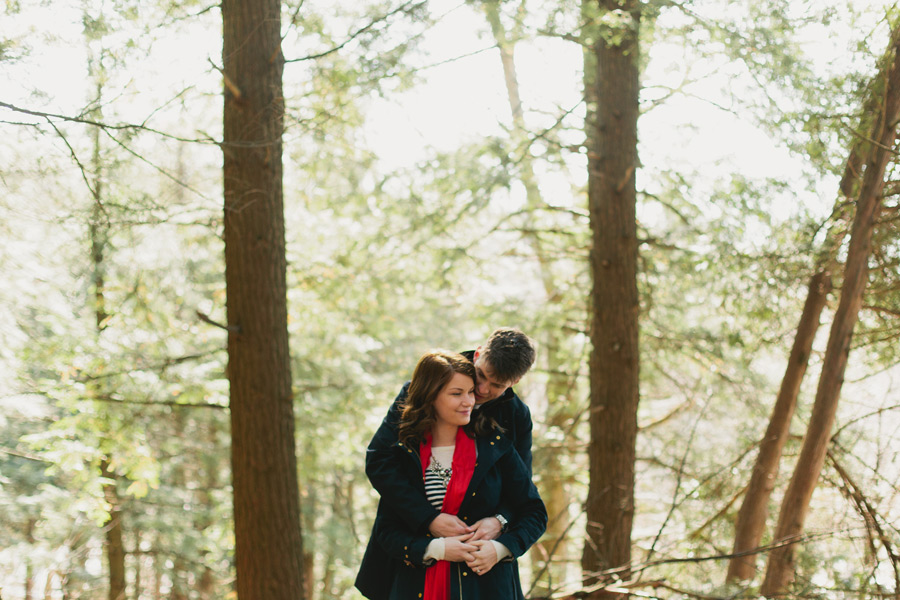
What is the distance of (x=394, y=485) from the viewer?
8.86 ft

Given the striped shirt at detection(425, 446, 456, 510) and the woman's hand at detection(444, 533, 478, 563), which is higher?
the striped shirt at detection(425, 446, 456, 510)

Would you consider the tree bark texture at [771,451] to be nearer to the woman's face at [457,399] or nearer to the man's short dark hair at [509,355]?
the man's short dark hair at [509,355]

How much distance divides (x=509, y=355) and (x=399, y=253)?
5.60 meters

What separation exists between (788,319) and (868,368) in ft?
2.72

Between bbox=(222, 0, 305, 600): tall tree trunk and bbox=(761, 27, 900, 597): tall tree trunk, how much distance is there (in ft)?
10.5

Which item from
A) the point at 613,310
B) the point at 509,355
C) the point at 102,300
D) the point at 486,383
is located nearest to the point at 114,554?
the point at 102,300

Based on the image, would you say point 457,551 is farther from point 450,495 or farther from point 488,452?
point 488,452

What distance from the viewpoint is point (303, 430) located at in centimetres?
898

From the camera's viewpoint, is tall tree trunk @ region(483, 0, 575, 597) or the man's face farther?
tall tree trunk @ region(483, 0, 575, 597)

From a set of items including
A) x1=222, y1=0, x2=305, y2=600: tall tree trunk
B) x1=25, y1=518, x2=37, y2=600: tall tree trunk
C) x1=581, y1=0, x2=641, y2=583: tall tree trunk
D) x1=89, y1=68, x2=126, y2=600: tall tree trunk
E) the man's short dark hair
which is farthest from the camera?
x1=25, y1=518, x2=37, y2=600: tall tree trunk

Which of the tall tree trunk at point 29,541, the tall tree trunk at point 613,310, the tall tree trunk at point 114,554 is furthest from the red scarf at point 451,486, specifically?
the tall tree trunk at point 29,541

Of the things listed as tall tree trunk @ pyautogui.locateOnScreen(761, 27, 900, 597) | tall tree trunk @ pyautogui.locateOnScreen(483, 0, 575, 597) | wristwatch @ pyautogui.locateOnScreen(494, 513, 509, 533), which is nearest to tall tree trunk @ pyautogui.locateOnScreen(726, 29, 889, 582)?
tall tree trunk @ pyautogui.locateOnScreen(761, 27, 900, 597)

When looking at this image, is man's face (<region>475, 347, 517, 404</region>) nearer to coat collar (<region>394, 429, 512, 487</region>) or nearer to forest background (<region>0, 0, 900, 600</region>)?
coat collar (<region>394, 429, 512, 487</region>)

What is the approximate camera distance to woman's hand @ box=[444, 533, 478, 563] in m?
2.62
